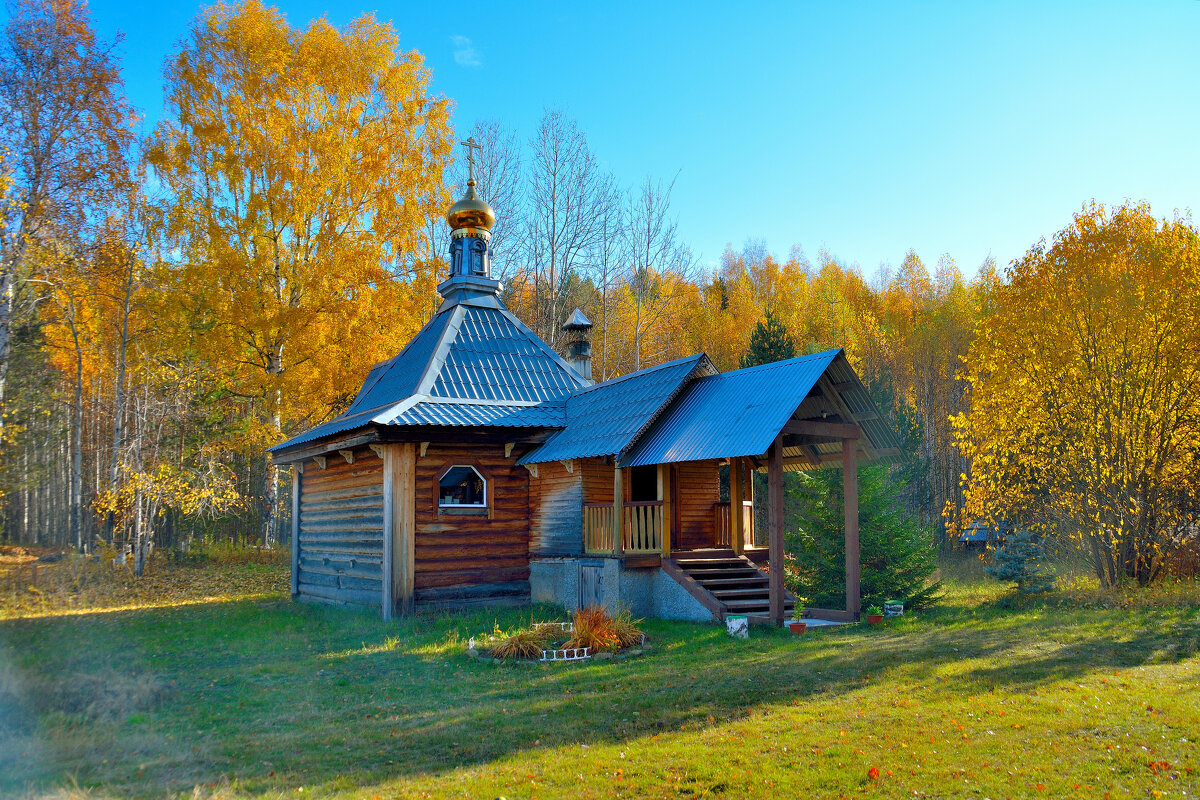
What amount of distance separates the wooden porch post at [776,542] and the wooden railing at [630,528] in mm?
2116

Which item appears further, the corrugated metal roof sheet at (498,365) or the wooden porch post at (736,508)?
the corrugated metal roof sheet at (498,365)

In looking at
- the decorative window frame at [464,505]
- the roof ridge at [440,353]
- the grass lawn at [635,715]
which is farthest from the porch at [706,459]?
the roof ridge at [440,353]

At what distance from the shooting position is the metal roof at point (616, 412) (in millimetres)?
12734

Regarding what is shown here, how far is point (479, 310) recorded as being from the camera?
17.9m

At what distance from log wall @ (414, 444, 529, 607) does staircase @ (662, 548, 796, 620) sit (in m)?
3.10

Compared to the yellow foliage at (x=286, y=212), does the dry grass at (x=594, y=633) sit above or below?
below

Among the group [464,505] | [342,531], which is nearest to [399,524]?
[464,505]

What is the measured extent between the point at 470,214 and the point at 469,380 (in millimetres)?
5218

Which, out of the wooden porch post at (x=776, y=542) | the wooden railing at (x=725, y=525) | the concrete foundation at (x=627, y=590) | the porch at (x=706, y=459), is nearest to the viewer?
the wooden porch post at (x=776, y=542)

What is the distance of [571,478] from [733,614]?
3823 millimetres

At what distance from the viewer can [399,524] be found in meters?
13.5

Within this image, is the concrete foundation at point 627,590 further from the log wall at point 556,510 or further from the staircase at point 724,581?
the log wall at point 556,510

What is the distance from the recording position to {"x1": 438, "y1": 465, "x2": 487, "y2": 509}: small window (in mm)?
14258

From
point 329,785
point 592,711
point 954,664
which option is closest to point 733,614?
point 954,664
